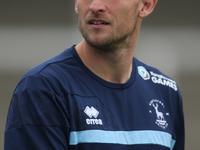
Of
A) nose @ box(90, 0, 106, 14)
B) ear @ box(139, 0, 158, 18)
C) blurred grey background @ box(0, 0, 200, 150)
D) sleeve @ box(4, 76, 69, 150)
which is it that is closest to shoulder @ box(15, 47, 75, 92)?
sleeve @ box(4, 76, 69, 150)

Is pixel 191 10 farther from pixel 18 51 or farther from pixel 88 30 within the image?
pixel 88 30

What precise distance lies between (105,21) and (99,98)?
14.8 inches

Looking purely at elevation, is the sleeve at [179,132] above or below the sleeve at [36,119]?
below

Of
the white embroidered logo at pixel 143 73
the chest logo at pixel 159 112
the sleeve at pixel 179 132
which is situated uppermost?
the white embroidered logo at pixel 143 73

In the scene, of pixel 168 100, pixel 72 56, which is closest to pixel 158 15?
pixel 168 100

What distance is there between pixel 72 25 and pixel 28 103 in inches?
140

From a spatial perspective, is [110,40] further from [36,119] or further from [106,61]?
[36,119]

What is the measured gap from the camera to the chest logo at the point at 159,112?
1870mm

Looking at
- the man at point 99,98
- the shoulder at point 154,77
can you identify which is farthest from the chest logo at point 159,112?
the shoulder at point 154,77

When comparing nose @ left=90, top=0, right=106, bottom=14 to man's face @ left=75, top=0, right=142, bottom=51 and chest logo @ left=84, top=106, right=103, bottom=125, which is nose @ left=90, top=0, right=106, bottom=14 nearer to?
man's face @ left=75, top=0, right=142, bottom=51

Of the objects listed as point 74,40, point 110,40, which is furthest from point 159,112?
point 74,40

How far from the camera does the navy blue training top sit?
1393 mm

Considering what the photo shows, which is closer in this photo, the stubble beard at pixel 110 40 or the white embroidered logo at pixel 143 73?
the stubble beard at pixel 110 40

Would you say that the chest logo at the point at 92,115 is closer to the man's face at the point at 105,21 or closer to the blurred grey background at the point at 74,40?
the man's face at the point at 105,21
